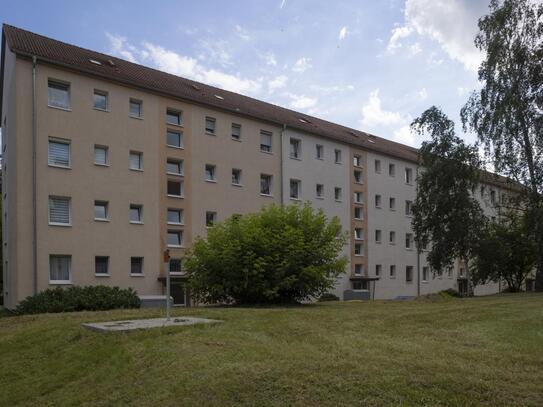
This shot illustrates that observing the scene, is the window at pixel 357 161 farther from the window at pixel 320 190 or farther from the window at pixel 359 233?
the window at pixel 359 233

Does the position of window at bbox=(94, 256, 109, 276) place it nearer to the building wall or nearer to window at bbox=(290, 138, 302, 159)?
the building wall

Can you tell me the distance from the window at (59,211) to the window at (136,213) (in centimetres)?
381

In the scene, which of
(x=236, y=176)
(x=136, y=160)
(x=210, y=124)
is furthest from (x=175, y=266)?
(x=210, y=124)

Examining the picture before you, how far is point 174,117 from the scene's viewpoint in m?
35.4

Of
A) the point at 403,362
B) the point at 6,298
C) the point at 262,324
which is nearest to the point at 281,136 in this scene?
the point at 6,298

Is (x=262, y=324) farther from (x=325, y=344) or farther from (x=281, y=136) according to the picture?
(x=281, y=136)

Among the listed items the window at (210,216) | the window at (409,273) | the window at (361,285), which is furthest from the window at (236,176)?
→ the window at (409,273)

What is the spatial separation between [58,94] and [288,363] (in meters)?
26.3

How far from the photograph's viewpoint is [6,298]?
31.5m

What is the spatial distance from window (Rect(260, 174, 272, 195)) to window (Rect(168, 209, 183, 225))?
293 inches

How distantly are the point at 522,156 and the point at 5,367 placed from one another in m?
27.6

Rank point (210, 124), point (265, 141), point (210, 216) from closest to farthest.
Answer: point (210, 216), point (210, 124), point (265, 141)

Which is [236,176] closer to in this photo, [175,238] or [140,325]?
[175,238]

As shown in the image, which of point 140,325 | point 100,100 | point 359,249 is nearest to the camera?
point 140,325
